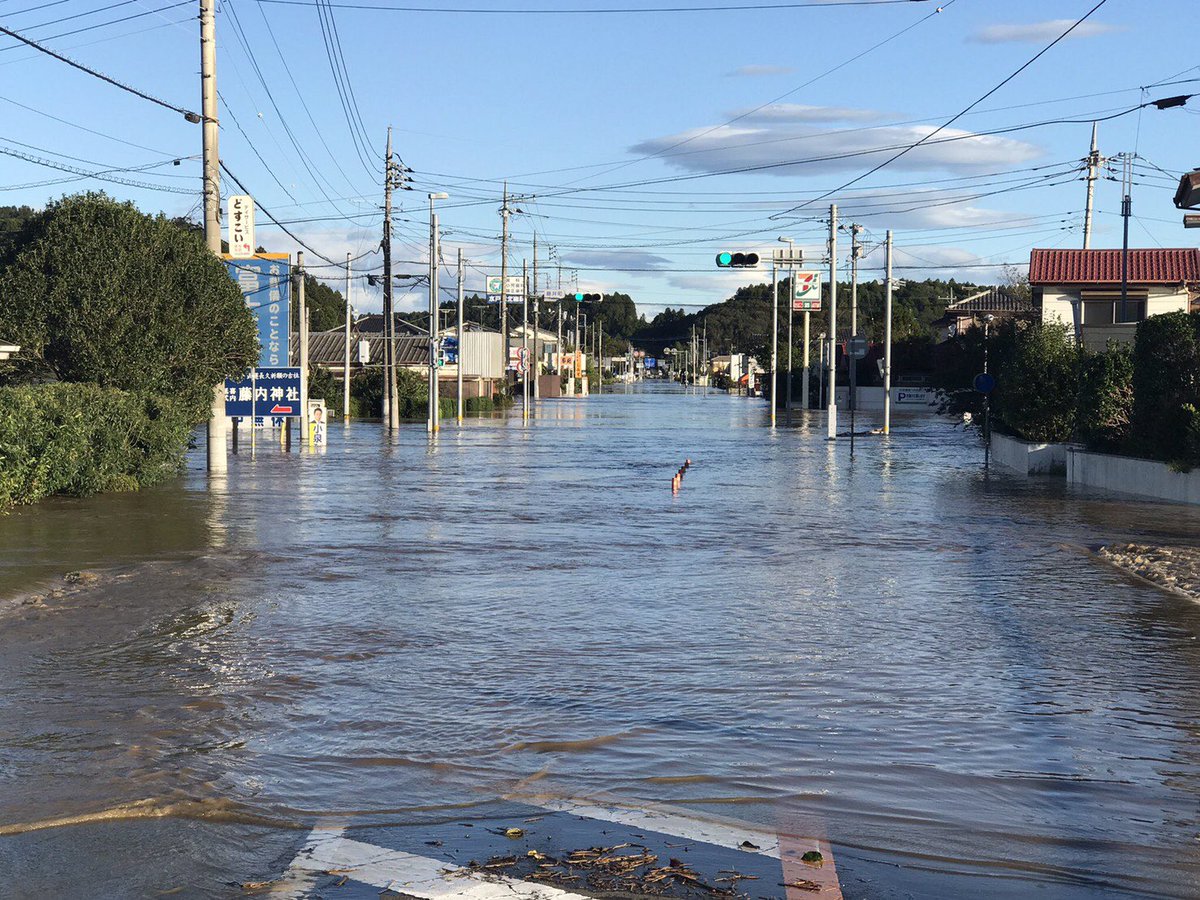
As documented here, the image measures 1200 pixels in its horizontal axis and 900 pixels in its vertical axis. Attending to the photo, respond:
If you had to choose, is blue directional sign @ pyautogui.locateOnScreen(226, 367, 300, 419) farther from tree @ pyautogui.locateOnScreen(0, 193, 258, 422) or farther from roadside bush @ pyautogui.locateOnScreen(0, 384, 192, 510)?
tree @ pyautogui.locateOnScreen(0, 193, 258, 422)

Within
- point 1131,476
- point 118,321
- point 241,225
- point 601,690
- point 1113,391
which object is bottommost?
point 601,690

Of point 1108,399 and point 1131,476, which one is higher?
point 1108,399

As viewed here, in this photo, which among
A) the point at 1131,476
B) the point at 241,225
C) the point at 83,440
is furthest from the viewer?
the point at 241,225

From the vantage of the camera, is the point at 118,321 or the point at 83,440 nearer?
the point at 83,440

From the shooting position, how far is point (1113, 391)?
1117 inches

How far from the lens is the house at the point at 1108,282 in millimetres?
56781

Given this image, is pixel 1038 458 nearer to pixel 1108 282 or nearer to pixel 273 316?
pixel 273 316

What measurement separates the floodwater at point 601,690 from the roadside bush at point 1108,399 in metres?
7.53

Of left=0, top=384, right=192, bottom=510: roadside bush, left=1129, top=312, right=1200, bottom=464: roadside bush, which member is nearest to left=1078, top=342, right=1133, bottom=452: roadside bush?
left=1129, top=312, right=1200, bottom=464: roadside bush

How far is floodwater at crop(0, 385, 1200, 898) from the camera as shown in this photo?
637 cm

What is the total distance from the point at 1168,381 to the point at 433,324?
31.8m

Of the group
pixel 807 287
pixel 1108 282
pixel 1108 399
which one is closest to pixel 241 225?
pixel 1108 399

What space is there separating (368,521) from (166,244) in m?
9.26

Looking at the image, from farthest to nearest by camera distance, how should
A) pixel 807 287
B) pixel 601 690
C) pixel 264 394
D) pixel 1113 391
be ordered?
pixel 807 287 < pixel 264 394 < pixel 1113 391 < pixel 601 690
